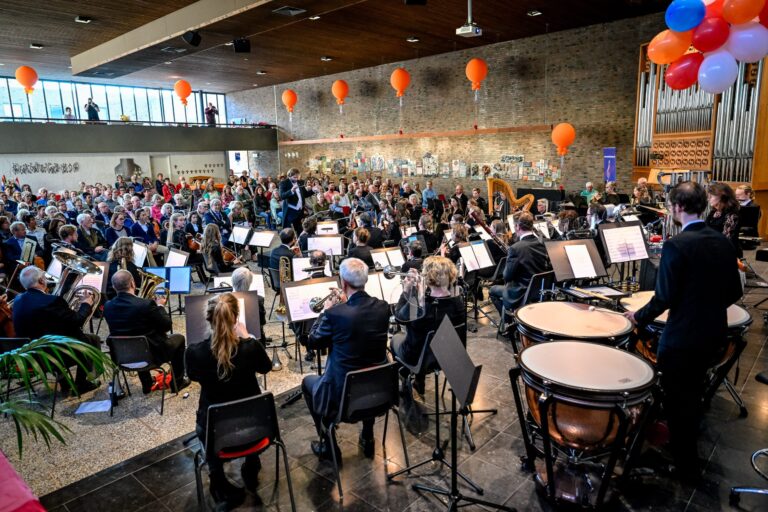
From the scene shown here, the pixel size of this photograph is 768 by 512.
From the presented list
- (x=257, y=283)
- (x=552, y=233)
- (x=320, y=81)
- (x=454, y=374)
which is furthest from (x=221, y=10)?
(x=320, y=81)

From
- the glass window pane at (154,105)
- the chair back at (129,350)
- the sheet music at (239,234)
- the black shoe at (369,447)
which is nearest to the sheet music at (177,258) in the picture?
the sheet music at (239,234)

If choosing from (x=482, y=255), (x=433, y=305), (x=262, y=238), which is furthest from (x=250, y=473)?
(x=262, y=238)

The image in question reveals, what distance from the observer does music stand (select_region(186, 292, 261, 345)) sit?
397 centimetres

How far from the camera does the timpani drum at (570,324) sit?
10.7 feet

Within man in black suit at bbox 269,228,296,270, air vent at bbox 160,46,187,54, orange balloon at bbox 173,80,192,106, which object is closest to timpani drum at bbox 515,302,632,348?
man in black suit at bbox 269,228,296,270

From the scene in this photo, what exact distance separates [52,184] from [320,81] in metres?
10.8

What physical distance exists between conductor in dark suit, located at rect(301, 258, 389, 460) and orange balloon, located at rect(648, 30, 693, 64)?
6482mm

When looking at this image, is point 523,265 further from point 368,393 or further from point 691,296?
point 368,393

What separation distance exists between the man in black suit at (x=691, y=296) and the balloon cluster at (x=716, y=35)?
15.7 ft

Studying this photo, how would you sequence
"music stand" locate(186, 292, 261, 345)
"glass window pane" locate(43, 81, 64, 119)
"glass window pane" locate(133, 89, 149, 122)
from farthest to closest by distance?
"glass window pane" locate(133, 89, 149, 122), "glass window pane" locate(43, 81, 64, 119), "music stand" locate(186, 292, 261, 345)

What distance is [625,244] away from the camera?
16.6ft

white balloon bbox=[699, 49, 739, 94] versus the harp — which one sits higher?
white balloon bbox=[699, 49, 739, 94]

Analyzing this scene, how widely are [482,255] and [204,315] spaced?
342cm

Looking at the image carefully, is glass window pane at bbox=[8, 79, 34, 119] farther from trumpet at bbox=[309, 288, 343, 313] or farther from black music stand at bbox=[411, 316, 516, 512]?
black music stand at bbox=[411, 316, 516, 512]
